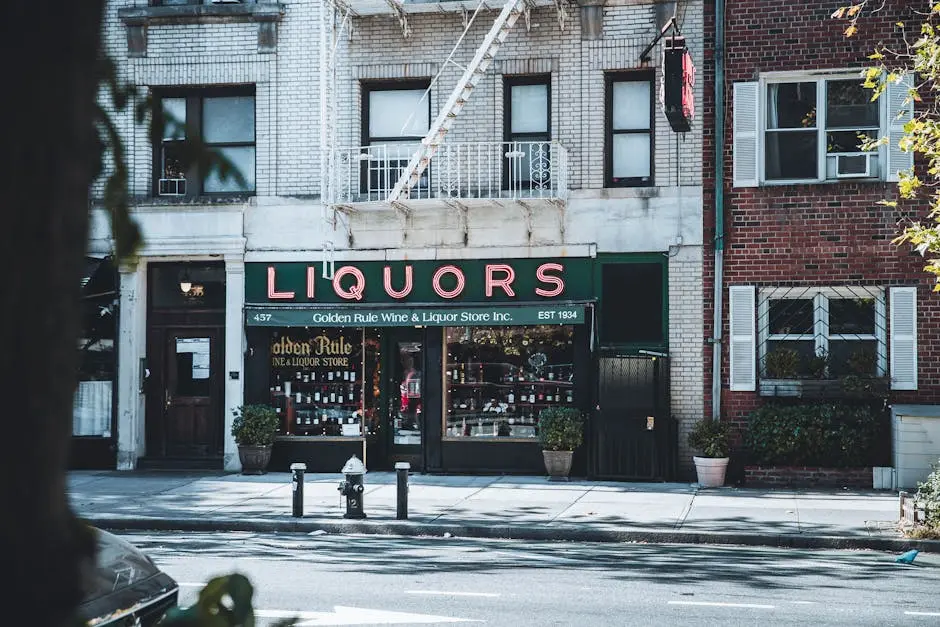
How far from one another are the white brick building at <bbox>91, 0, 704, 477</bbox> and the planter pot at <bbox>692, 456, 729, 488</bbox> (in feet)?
2.31

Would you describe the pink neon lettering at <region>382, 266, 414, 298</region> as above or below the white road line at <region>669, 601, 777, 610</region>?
above

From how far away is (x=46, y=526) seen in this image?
140 cm

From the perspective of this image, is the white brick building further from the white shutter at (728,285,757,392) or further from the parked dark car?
the parked dark car

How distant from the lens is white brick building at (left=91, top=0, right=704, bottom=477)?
57.3ft

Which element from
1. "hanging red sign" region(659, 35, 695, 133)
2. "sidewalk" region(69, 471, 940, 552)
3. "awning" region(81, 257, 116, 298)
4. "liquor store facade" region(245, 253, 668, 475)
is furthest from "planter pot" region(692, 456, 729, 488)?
"awning" region(81, 257, 116, 298)

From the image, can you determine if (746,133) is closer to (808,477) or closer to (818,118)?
(818,118)

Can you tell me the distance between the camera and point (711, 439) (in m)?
16.5

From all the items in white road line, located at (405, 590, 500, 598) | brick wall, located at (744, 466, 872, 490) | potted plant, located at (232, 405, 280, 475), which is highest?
potted plant, located at (232, 405, 280, 475)

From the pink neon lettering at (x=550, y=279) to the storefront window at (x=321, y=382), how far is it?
2973mm

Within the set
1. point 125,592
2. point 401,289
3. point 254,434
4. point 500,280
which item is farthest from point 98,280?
point 125,592

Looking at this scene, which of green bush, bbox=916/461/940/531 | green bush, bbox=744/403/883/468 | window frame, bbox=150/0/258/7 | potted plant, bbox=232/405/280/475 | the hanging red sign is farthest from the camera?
window frame, bbox=150/0/258/7

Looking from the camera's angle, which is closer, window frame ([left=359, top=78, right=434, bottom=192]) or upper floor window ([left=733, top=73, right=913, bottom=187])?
upper floor window ([left=733, top=73, right=913, bottom=187])

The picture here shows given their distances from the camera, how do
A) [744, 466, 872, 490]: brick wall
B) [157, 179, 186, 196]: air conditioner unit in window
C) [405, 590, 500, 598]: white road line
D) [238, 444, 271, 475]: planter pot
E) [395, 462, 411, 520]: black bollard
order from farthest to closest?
[157, 179, 186, 196]: air conditioner unit in window
[238, 444, 271, 475]: planter pot
[744, 466, 872, 490]: brick wall
[395, 462, 411, 520]: black bollard
[405, 590, 500, 598]: white road line

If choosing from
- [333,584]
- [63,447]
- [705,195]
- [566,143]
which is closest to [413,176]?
[566,143]
